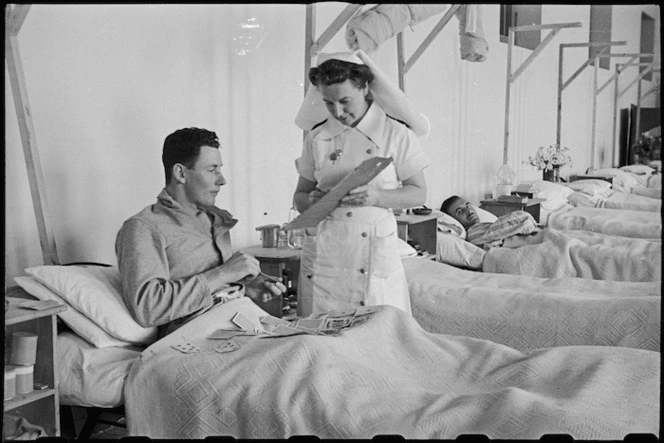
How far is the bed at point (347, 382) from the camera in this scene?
5.24 feet

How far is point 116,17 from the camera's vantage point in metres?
2.80

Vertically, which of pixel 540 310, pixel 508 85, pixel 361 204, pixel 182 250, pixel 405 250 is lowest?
pixel 540 310

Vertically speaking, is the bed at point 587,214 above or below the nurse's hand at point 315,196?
below

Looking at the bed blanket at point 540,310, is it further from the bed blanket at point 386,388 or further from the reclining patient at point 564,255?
the bed blanket at point 386,388

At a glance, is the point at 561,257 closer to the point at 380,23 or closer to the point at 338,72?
the point at 380,23

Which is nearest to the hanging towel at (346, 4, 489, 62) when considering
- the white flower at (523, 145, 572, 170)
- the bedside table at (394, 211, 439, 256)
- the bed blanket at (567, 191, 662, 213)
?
the bedside table at (394, 211, 439, 256)

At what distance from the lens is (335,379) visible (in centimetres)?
181

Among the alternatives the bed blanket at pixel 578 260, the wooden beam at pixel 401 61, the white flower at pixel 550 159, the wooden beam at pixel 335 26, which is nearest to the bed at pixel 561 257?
the bed blanket at pixel 578 260

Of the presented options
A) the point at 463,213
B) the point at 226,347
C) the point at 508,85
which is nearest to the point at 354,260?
the point at 226,347

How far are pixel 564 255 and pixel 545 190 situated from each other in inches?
86.2

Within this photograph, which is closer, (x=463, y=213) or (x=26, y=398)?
(x=26, y=398)

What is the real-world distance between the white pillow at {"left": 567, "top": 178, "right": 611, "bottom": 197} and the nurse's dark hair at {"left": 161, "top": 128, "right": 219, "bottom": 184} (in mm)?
4758

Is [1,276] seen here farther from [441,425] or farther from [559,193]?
[559,193]

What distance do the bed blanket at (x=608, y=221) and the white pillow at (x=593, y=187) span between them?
1.81 feet
